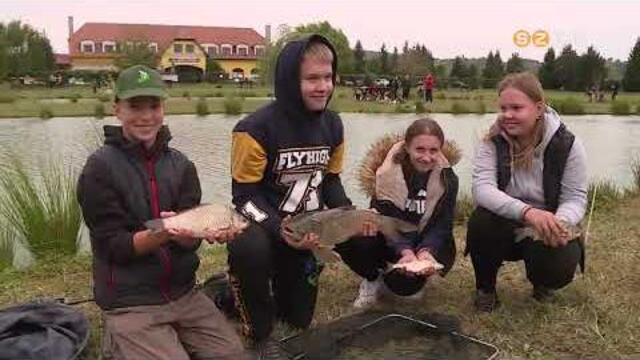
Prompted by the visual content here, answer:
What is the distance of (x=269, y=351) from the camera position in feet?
9.74

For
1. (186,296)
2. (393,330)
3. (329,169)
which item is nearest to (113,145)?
(186,296)

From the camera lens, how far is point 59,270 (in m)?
4.47

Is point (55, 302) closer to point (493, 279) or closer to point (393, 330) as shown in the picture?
point (393, 330)

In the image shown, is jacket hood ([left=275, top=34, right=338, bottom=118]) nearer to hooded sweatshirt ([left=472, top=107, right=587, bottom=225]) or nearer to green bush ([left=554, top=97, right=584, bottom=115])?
hooded sweatshirt ([left=472, top=107, right=587, bottom=225])

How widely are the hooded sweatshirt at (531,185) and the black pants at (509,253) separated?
0.09 meters

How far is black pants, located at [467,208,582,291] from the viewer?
3359 millimetres

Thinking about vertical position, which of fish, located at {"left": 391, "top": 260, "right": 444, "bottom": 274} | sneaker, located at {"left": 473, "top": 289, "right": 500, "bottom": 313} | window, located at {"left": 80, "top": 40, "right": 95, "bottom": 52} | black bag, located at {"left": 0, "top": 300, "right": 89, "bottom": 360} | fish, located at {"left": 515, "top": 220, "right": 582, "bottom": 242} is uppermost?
window, located at {"left": 80, "top": 40, "right": 95, "bottom": 52}

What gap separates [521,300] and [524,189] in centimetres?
61

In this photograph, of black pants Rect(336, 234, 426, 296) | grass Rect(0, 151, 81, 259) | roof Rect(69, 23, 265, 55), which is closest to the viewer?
black pants Rect(336, 234, 426, 296)

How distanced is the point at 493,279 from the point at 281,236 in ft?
3.83

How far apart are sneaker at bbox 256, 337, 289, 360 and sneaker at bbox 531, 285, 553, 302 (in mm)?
1424

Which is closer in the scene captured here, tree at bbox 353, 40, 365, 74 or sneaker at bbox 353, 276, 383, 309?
sneaker at bbox 353, 276, 383, 309

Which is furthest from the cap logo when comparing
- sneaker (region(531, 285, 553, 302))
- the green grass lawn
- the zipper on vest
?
sneaker (region(531, 285, 553, 302))

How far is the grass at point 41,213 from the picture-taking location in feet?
15.9
